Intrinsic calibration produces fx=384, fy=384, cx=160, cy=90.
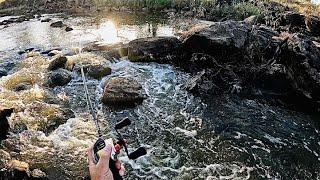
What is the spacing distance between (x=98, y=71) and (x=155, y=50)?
9.43ft

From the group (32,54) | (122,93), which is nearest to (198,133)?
(122,93)

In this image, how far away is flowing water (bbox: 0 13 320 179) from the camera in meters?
8.70

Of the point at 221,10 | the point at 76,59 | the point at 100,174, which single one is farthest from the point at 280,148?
the point at 221,10

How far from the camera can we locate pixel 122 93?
11898 mm

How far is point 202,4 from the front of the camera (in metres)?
25.0

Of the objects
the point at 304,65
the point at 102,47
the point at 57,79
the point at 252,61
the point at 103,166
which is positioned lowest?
the point at 102,47

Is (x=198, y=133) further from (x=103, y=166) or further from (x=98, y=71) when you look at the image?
(x=103, y=166)

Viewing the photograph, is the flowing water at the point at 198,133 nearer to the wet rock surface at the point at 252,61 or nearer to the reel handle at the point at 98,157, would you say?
the wet rock surface at the point at 252,61

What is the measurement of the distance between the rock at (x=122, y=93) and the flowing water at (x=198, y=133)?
0.95ft

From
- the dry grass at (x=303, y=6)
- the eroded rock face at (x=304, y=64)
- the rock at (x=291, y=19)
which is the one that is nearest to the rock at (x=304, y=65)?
the eroded rock face at (x=304, y=64)

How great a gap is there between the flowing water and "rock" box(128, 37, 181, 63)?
732 mm

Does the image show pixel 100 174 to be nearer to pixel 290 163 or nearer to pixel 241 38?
pixel 290 163

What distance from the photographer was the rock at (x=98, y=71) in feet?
46.0

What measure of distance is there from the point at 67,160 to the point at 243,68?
7.56 m
